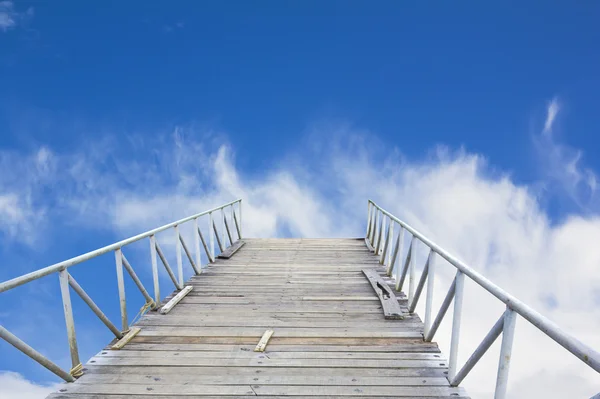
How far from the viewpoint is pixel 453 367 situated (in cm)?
326

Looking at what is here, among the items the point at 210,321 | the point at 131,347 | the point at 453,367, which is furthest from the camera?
the point at 210,321

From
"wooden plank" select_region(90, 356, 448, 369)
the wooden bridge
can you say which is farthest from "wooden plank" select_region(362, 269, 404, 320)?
"wooden plank" select_region(90, 356, 448, 369)

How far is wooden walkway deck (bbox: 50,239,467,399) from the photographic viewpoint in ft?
10.4

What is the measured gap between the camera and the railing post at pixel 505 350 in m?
2.48

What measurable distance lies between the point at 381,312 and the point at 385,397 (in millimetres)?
1988

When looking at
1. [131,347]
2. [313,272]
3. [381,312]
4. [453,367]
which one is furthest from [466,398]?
[313,272]

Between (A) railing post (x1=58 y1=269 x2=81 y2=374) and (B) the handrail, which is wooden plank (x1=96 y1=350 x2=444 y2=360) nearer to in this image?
(A) railing post (x1=58 y1=269 x2=81 y2=374)

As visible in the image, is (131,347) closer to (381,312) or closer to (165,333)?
(165,333)

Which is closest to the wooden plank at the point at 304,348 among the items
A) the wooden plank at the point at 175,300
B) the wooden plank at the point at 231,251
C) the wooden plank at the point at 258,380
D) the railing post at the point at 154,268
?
the wooden plank at the point at 258,380

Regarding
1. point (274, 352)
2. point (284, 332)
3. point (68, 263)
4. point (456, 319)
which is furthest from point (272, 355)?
point (68, 263)

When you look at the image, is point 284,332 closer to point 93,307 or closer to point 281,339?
point 281,339

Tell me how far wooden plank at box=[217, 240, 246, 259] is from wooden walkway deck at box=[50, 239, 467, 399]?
2214 mm

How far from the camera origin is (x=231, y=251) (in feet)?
30.0

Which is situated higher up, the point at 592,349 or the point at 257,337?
the point at 257,337
